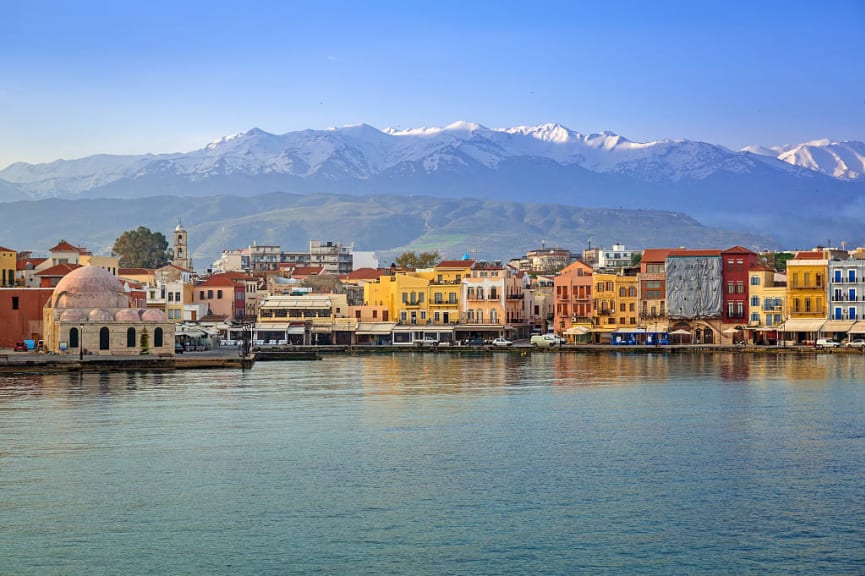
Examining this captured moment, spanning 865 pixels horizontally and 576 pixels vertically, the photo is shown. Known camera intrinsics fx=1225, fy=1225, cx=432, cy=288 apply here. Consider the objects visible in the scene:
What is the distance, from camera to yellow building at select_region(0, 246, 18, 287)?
83.6 meters

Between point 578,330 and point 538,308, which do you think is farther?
point 538,308

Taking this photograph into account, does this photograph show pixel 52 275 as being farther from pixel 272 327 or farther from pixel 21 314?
pixel 272 327

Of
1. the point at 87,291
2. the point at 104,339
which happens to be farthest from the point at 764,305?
the point at 87,291

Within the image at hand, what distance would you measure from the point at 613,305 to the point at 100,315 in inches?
1541

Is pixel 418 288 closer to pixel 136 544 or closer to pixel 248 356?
pixel 248 356

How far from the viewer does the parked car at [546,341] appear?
89.3m

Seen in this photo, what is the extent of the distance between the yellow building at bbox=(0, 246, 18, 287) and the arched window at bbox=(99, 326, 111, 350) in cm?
1564

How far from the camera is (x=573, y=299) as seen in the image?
308 ft

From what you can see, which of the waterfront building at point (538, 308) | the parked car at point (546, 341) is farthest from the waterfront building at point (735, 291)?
the waterfront building at point (538, 308)

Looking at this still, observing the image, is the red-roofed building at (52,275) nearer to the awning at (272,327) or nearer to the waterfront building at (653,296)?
the awning at (272,327)

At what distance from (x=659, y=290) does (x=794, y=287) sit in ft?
34.2

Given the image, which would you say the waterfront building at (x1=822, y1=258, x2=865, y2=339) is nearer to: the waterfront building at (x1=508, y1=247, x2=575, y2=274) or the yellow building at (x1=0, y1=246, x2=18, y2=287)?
the yellow building at (x1=0, y1=246, x2=18, y2=287)

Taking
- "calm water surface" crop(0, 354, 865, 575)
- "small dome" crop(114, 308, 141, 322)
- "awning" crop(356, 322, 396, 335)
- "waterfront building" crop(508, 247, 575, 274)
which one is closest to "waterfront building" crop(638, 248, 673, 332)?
"awning" crop(356, 322, 396, 335)

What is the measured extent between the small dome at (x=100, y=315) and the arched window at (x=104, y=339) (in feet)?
1.78
